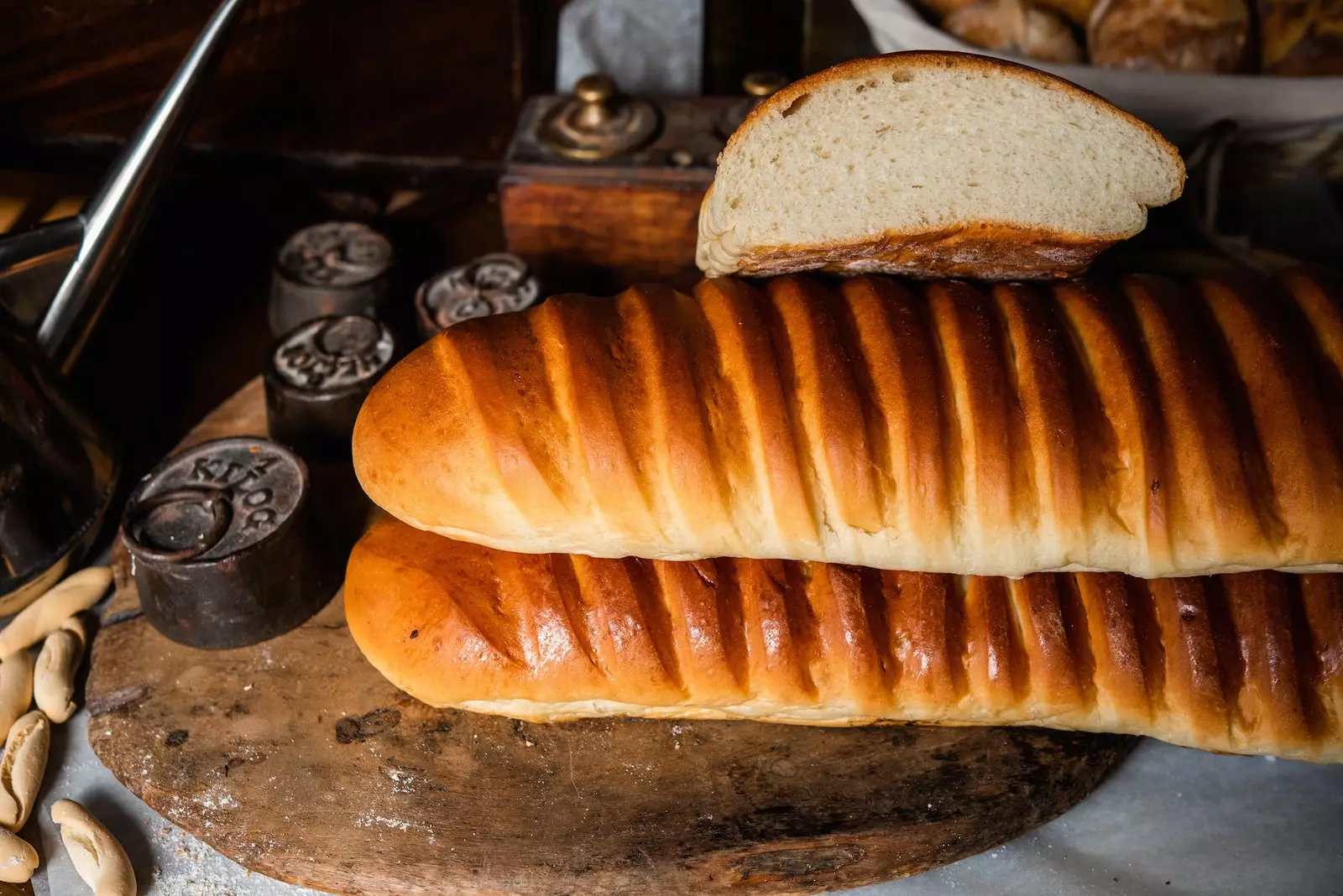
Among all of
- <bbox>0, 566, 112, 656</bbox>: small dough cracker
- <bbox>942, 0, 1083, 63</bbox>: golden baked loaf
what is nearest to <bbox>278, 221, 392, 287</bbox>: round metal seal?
<bbox>0, 566, 112, 656</bbox>: small dough cracker

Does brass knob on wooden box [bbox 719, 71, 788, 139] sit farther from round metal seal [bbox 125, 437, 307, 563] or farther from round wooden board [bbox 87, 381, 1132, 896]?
round wooden board [bbox 87, 381, 1132, 896]

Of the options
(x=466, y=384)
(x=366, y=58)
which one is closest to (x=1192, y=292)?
(x=466, y=384)

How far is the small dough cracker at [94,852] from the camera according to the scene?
1.40 meters

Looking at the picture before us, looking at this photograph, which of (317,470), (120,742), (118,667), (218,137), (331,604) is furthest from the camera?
(218,137)

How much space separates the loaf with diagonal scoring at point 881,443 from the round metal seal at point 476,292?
1.95ft

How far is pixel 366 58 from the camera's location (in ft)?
9.55

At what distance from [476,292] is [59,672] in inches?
42.2

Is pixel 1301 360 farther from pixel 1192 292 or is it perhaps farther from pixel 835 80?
pixel 835 80

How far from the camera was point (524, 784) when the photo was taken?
4.79 feet

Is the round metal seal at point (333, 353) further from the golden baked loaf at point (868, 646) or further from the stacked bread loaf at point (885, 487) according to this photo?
the golden baked loaf at point (868, 646)

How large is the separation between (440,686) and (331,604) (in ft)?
1.22

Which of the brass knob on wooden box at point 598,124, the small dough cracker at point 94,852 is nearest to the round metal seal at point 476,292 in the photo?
the brass knob on wooden box at point 598,124

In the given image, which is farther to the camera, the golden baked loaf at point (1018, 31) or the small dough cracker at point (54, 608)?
the golden baked loaf at point (1018, 31)

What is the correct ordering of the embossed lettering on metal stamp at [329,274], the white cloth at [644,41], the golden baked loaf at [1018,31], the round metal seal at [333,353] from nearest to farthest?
the round metal seal at [333,353] → the golden baked loaf at [1018,31] → the embossed lettering on metal stamp at [329,274] → the white cloth at [644,41]
